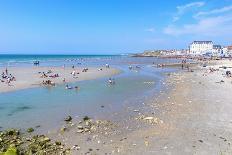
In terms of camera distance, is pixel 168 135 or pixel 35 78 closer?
pixel 168 135

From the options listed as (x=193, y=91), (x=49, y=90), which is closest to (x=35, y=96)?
(x=49, y=90)

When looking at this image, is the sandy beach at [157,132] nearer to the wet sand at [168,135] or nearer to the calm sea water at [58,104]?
the wet sand at [168,135]

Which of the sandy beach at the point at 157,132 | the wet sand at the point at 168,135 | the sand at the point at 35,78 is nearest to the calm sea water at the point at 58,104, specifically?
the sandy beach at the point at 157,132

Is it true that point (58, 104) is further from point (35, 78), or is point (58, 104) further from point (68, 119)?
point (35, 78)

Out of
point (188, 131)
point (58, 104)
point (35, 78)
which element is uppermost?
point (35, 78)

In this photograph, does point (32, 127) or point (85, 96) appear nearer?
point (32, 127)

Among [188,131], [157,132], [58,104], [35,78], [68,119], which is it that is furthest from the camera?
[35,78]

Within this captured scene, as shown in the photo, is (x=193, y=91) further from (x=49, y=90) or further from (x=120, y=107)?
(x=49, y=90)

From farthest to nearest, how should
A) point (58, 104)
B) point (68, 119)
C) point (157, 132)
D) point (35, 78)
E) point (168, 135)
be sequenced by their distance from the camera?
1. point (35, 78)
2. point (58, 104)
3. point (68, 119)
4. point (157, 132)
5. point (168, 135)

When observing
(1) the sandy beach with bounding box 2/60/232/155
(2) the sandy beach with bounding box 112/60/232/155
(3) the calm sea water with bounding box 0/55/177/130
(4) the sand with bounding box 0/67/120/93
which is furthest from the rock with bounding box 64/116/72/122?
(4) the sand with bounding box 0/67/120/93

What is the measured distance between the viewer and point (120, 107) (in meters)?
25.5

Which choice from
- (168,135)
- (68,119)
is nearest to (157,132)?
(168,135)

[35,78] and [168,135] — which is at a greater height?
[35,78]

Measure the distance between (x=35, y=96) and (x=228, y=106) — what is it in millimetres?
19409
